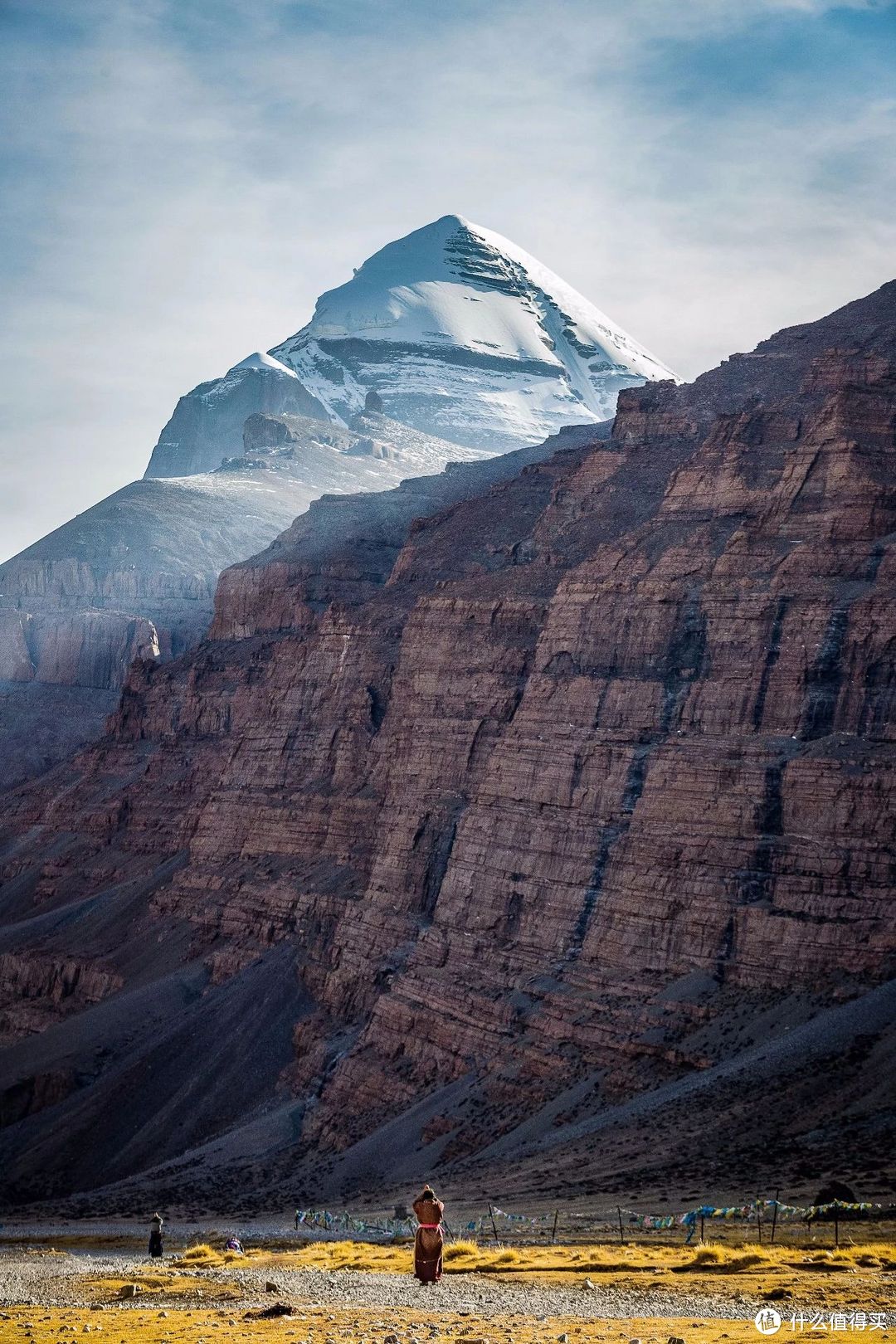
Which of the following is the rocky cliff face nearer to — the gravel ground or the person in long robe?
the gravel ground

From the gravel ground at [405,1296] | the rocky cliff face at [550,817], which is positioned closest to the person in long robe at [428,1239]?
the gravel ground at [405,1296]

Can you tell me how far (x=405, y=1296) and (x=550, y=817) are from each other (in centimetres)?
6213

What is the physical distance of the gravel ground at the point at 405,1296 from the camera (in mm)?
34250

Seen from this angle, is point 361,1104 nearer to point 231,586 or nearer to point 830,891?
point 830,891

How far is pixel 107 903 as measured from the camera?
150250 millimetres

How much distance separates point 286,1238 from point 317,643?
87.4m

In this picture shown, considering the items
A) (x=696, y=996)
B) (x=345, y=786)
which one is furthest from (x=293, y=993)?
(x=696, y=996)

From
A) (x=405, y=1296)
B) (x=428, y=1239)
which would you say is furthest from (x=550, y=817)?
(x=428, y=1239)

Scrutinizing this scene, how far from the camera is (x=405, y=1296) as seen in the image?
3628 centimetres

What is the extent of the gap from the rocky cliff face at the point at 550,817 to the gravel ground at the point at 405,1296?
31.2m

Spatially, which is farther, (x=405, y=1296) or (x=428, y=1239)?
(x=405, y=1296)

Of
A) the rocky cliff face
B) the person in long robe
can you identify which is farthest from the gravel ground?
the rocky cliff face

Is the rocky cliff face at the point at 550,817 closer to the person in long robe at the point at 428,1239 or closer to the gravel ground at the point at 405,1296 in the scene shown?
the gravel ground at the point at 405,1296

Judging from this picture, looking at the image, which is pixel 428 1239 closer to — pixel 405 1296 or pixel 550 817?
pixel 405 1296
